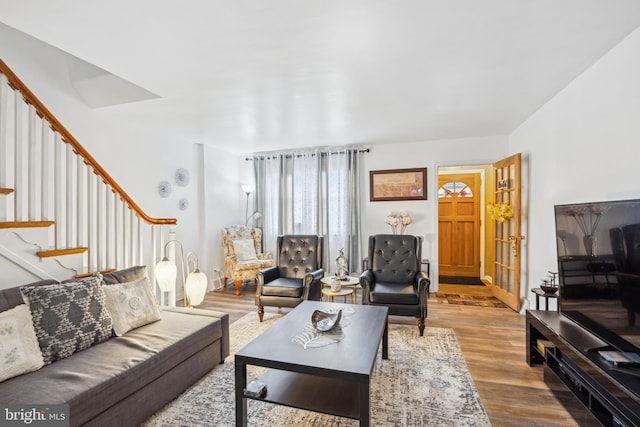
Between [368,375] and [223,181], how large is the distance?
471 cm

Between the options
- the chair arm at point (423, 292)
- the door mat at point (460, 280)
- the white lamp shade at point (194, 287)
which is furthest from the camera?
the door mat at point (460, 280)

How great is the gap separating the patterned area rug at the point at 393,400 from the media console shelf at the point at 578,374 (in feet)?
1.74

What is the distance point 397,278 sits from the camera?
3.71 m

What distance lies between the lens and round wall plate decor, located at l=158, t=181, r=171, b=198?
4.24 meters

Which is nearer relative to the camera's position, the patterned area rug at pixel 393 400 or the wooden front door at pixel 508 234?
the patterned area rug at pixel 393 400

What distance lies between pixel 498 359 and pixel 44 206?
12.8ft

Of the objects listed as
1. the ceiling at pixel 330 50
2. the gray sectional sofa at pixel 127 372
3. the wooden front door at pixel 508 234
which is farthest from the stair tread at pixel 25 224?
the wooden front door at pixel 508 234

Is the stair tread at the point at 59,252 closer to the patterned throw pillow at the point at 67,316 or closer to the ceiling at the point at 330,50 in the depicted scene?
the patterned throw pillow at the point at 67,316

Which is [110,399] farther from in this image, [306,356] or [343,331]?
[343,331]

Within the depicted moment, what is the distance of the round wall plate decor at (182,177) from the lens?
15.0 ft

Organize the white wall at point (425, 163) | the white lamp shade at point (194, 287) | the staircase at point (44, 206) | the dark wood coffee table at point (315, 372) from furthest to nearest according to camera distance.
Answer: the white wall at point (425, 163), the white lamp shade at point (194, 287), the staircase at point (44, 206), the dark wood coffee table at point (315, 372)

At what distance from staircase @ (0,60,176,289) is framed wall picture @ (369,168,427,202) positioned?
11.9 feet

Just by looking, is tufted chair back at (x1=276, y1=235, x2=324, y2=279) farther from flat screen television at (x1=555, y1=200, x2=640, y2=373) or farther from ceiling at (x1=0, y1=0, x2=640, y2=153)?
flat screen television at (x1=555, y1=200, x2=640, y2=373)

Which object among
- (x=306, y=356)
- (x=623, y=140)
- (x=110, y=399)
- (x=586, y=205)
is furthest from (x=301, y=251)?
(x=623, y=140)
